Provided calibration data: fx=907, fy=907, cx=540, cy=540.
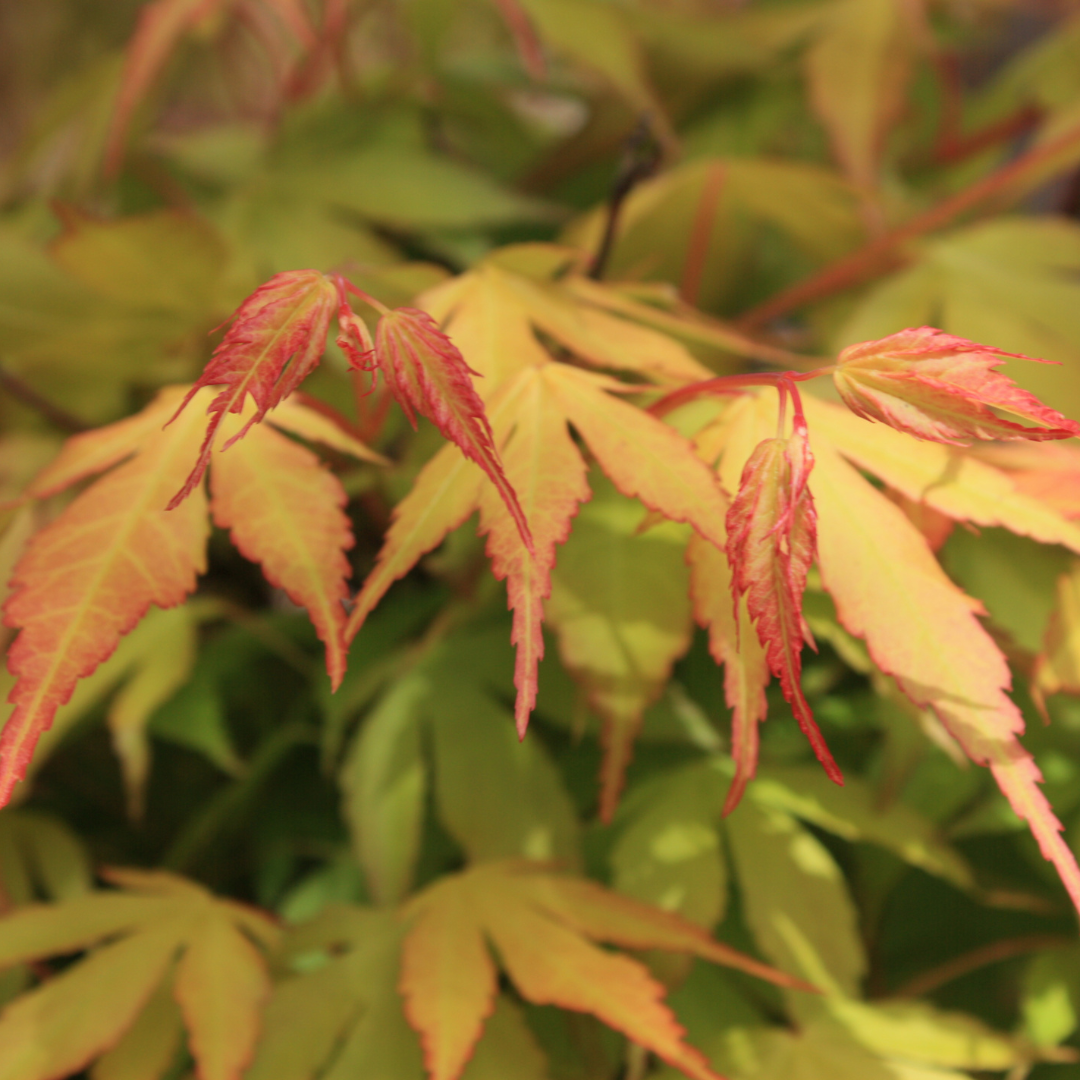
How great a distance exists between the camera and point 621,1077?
13.0 inches

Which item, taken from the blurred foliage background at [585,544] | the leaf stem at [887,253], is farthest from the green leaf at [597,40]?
the leaf stem at [887,253]

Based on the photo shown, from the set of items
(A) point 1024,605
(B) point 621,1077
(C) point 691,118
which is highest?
(C) point 691,118

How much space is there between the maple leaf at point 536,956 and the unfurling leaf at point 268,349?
17 centimetres

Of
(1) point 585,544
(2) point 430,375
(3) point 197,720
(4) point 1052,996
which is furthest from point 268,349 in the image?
(4) point 1052,996

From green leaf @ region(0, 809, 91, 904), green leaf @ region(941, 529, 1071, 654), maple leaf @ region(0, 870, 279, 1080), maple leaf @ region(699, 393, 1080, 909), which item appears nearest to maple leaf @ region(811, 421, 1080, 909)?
maple leaf @ region(699, 393, 1080, 909)

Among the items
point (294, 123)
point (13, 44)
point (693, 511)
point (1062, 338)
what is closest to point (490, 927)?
point (693, 511)

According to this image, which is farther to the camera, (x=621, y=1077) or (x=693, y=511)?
(x=621, y=1077)

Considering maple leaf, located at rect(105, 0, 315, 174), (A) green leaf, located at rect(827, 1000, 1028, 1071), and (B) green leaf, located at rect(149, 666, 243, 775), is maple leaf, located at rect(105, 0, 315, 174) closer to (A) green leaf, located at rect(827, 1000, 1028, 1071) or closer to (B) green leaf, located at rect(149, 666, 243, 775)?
(B) green leaf, located at rect(149, 666, 243, 775)

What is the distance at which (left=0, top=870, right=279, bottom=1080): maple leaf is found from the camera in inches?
10.5

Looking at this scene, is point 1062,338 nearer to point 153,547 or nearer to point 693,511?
point 693,511

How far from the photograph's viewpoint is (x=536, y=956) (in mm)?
284

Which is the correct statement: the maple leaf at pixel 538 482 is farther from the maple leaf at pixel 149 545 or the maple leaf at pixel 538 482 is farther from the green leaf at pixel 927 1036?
the green leaf at pixel 927 1036

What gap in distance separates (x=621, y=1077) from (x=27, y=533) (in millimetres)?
291

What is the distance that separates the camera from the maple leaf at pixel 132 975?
267 mm
